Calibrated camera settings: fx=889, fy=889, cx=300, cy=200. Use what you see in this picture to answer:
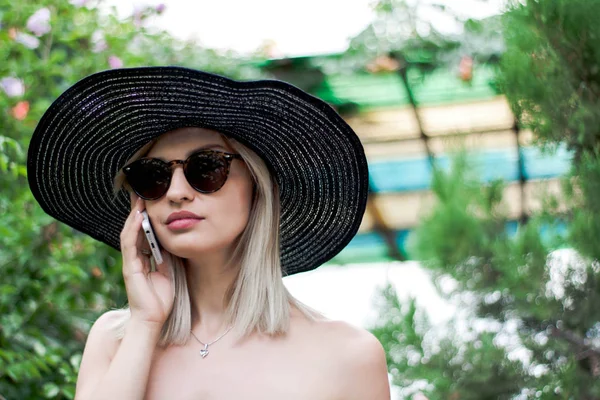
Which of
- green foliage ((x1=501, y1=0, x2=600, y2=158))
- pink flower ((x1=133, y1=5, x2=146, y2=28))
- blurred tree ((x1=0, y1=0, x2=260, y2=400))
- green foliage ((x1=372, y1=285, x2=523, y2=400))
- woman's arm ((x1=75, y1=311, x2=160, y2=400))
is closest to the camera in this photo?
woman's arm ((x1=75, y1=311, x2=160, y2=400))

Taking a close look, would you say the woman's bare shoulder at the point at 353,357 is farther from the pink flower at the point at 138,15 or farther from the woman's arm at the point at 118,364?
the pink flower at the point at 138,15

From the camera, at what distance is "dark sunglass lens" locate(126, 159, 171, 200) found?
7.37ft

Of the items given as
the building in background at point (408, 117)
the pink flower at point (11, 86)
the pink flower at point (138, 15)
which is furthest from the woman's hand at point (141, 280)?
the building in background at point (408, 117)

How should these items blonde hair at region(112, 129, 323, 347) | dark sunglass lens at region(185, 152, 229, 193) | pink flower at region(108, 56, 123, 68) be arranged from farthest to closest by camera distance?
pink flower at region(108, 56, 123, 68) < blonde hair at region(112, 129, 323, 347) < dark sunglass lens at region(185, 152, 229, 193)

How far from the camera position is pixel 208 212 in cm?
223

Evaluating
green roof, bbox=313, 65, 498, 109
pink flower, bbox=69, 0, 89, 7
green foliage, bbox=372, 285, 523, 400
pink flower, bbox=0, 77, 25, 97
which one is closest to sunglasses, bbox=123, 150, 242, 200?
green foliage, bbox=372, 285, 523, 400

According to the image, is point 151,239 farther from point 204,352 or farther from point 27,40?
point 27,40

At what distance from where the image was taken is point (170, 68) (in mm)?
2186

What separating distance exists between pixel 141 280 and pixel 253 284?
0.30m

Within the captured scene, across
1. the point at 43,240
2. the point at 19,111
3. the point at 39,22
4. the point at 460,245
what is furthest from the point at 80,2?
the point at 460,245

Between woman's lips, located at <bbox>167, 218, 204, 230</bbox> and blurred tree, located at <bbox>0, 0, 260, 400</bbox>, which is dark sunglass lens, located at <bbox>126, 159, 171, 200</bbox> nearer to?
woman's lips, located at <bbox>167, 218, 204, 230</bbox>

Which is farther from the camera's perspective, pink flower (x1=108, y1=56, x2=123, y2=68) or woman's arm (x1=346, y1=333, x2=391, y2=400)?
pink flower (x1=108, y1=56, x2=123, y2=68)

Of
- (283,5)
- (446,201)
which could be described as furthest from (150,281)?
(283,5)

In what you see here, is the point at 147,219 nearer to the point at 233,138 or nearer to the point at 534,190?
the point at 233,138
